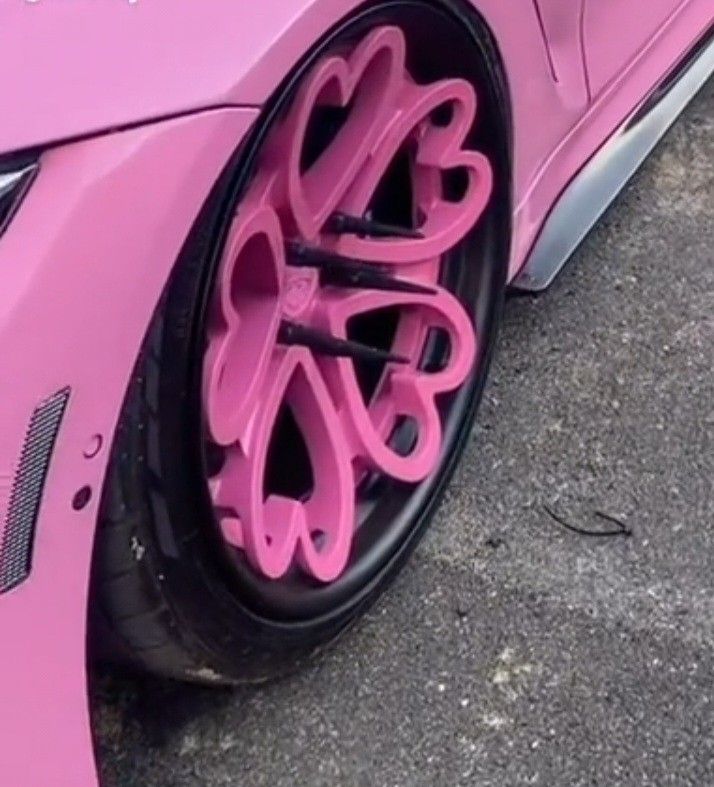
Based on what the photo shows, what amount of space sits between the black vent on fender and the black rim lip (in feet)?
0.93

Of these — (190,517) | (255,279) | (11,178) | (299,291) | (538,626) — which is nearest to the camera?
(11,178)

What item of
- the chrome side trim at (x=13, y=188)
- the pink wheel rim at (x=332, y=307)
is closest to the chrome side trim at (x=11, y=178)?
the chrome side trim at (x=13, y=188)

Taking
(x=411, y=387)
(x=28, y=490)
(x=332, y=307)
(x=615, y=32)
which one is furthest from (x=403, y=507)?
(x=28, y=490)

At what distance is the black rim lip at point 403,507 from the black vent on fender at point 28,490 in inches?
11.2

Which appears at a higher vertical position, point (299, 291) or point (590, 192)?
point (299, 291)

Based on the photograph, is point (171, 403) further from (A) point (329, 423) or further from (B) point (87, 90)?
(A) point (329, 423)

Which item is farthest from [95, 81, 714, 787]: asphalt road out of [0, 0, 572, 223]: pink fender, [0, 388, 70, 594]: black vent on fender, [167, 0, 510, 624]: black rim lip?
[0, 0, 572, 223]: pink fender

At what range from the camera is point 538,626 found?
2.23 meters

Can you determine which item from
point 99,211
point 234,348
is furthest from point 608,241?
point 99,211

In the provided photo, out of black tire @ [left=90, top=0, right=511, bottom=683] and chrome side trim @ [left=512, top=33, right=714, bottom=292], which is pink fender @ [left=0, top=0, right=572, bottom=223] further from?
chrome side trim @ [left=512, top=33, right=714, bottom=292]

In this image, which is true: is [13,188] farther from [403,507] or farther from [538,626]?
[538,626]

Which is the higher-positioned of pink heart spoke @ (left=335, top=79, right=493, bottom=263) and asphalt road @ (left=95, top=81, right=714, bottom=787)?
pink heart spoke @ (left=335, top=79, right=493, bottom=263)

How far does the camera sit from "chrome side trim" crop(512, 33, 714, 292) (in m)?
2.51

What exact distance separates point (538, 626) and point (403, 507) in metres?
0.24
